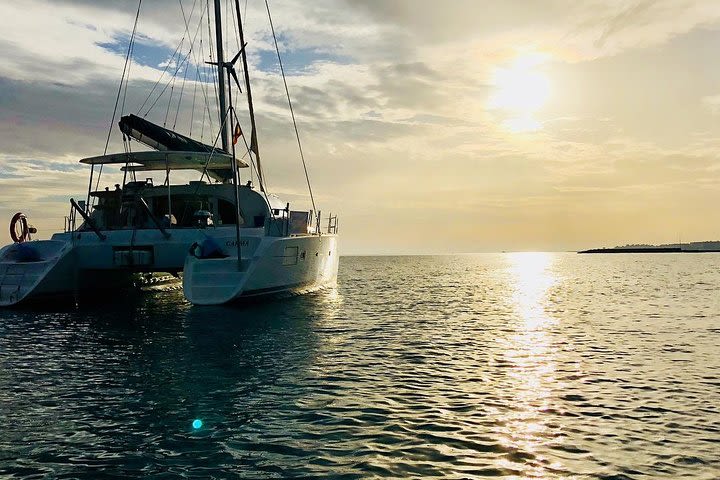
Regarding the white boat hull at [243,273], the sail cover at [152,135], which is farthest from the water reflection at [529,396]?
the sail cover at [152,135]

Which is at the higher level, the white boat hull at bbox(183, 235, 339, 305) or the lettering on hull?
the lettering on hull

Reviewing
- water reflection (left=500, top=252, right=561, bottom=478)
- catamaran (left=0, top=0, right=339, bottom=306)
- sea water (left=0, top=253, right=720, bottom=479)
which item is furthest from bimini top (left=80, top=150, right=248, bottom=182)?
water reflection (left=500, top=252, right=561, bottom=478)

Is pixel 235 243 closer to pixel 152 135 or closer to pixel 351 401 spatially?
pixel 152 135

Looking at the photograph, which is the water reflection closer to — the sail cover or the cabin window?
the cabin window

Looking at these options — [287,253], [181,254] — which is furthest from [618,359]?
[181,254]

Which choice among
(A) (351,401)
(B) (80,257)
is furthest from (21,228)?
(A) (351,401)

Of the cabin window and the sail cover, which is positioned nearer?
the sail cover

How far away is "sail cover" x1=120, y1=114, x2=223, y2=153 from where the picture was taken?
23.8 metres

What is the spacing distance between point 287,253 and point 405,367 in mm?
11153

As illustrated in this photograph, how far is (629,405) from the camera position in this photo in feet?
28.1

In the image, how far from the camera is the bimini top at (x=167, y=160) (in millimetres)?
22672

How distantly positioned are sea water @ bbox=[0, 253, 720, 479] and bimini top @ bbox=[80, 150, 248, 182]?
793 centimetres

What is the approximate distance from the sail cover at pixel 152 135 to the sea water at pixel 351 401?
9.44 m

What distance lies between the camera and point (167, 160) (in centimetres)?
2309
